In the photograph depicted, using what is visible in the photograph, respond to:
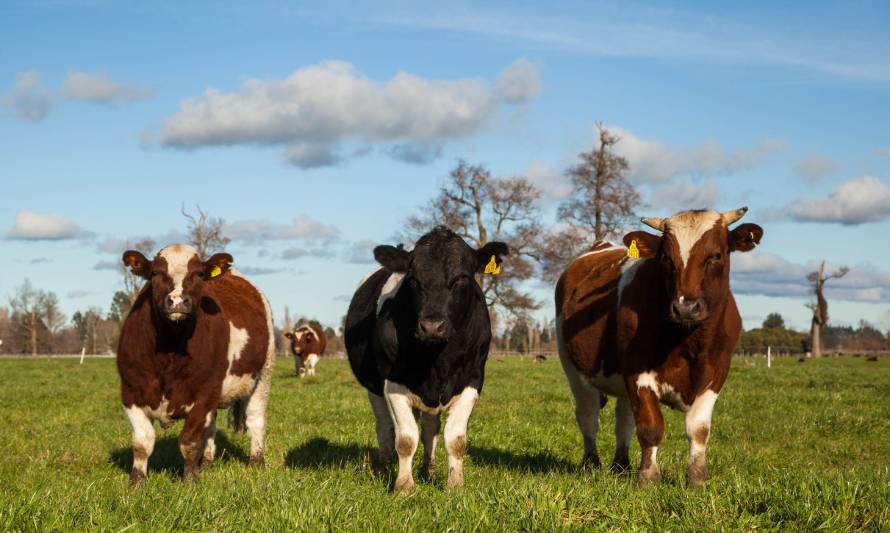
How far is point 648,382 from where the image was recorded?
754 centimetres

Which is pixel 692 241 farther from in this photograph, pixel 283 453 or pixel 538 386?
pixel 538 386

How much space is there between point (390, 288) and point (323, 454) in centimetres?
273

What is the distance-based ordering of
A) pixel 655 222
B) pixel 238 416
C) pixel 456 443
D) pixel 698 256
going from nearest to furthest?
pixel 698 256 < pixel 456 443 < pixel 655 222 < pixel 238 416

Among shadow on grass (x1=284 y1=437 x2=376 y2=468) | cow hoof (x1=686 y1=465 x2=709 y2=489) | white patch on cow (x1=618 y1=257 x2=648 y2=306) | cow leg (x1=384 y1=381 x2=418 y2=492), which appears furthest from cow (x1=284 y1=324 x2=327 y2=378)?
cow hoof (x1=686 y1=465 x2=709 y2=489)

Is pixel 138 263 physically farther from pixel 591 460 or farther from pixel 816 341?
pixel 816 341

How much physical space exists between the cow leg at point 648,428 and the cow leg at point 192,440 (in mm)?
4033

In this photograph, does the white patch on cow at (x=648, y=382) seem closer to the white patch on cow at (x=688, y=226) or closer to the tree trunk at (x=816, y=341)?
the white patch on cow at (x=688, y=226)

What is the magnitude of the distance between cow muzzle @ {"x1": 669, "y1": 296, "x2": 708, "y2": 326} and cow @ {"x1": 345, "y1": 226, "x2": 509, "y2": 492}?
176 centimetres

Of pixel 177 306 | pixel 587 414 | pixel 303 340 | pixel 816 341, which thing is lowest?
pixel 587 414

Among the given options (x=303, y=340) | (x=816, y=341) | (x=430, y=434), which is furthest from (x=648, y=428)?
(x=816, y=341)

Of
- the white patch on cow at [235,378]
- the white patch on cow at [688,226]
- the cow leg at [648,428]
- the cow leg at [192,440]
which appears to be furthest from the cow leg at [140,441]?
the white patch on cow at [688,226]

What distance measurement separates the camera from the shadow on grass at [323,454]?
9.76m

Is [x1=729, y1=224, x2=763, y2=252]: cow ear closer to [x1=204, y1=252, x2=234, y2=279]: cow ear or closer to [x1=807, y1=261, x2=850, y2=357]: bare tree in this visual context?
[x1=204, y1=252, x2=234, y2=279]: cow ear

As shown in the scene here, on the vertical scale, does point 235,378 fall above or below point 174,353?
below
